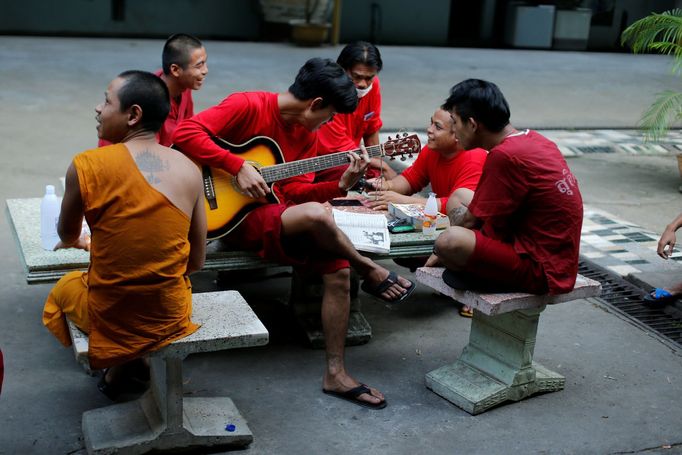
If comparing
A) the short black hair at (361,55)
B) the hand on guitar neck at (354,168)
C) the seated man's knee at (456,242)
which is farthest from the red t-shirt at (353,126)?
the seated man's knee at (456,242)

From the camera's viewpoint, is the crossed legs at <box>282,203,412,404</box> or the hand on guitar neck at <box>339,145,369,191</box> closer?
the crossed legs at <box>282,203,412,404</box>

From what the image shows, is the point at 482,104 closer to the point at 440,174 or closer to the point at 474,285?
the point at 474,285

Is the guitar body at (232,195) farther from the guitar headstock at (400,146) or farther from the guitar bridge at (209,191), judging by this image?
the guitar headstock at (400,146)

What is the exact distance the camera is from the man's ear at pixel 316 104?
4.16 metres

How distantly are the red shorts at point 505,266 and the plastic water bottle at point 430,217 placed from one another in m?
0.75

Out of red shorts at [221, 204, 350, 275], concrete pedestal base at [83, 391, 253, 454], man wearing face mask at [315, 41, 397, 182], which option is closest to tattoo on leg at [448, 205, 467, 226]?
red shorts at [221, 204, 350, 275]

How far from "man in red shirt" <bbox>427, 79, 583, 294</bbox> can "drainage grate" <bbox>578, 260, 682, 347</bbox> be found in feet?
4.00

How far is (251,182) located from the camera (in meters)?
4.04

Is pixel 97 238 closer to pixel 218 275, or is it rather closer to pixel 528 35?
pixel 218 275

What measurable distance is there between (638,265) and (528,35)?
10.8m

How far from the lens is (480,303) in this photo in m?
3.64

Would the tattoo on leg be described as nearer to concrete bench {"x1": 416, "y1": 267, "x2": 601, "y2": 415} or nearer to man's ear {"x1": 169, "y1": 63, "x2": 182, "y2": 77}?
concrete bench {"x1": 416, "y1": 267, "x2": 601, "y2": 415}

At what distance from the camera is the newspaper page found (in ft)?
13.6

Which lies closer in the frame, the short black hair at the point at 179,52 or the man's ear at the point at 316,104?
the man's ear at the point at 316,104
